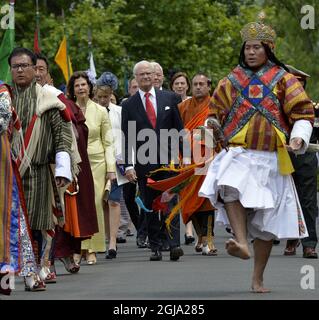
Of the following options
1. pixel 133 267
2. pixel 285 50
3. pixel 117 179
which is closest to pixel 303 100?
pixel 133 267

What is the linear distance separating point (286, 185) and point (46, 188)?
2053mm

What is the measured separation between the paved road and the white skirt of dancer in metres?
0.50

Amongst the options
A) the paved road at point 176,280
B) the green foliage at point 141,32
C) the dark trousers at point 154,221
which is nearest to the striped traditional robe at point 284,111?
the paved road at point 176,280

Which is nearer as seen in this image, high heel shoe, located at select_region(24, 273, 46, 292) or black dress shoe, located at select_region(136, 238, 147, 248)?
high heel shoe, located at select_region(24, 273, 46, 292)

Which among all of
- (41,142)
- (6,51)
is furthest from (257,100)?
(6,51)

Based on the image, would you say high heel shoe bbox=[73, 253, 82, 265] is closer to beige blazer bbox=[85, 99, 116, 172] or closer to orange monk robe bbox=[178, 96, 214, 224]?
beige blazer bbox=[85, 99, 116, 172]

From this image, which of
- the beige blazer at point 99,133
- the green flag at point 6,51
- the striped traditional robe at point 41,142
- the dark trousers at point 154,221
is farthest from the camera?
the green flag at point 6,51

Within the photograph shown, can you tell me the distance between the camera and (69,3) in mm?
45844

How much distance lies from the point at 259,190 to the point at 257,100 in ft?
2.20

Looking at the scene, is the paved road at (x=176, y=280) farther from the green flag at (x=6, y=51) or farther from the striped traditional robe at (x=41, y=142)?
the green flag at (x=6, y=51)

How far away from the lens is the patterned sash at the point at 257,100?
38.1ft

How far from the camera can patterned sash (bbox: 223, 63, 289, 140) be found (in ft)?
38.1

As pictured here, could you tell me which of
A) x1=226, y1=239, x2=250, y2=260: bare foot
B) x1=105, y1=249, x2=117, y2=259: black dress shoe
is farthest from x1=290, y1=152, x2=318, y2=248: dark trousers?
x1=226, y1=239, x2=250, y2=260: bare foot

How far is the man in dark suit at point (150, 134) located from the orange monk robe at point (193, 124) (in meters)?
0.66
